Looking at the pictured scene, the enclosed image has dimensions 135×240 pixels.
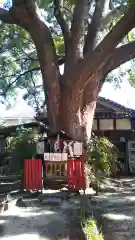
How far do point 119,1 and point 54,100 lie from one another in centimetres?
583

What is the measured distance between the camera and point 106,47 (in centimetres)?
1030

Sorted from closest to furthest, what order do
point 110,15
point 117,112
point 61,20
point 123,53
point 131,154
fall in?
point 123,53 → point 110,15 → point 61,20 → point 117,112 → point 131,154

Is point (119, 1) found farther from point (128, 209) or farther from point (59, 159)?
point (128, 209)

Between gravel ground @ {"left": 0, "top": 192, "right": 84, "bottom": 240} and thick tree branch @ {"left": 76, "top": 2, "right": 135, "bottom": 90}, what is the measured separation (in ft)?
14.1

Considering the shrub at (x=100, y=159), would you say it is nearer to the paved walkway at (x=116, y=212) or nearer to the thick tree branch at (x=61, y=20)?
the paved walkway at (x=116, y=212)

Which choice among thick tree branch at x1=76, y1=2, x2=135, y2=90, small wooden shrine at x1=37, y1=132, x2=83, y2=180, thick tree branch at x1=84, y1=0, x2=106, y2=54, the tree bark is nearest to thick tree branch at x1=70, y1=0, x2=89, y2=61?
the tree bark

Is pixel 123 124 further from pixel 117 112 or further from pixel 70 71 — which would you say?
pixel 70 71

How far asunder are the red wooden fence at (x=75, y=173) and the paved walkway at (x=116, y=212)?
74cm

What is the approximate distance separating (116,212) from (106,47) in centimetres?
498

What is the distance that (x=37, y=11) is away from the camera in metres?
11.9

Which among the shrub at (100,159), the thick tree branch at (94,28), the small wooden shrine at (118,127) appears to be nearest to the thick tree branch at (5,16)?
the thick tree branch at (94,28)

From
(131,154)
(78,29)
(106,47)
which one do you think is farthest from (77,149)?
(131,154)

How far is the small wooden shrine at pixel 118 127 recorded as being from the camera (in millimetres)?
18328

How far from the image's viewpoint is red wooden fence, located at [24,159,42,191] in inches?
411
